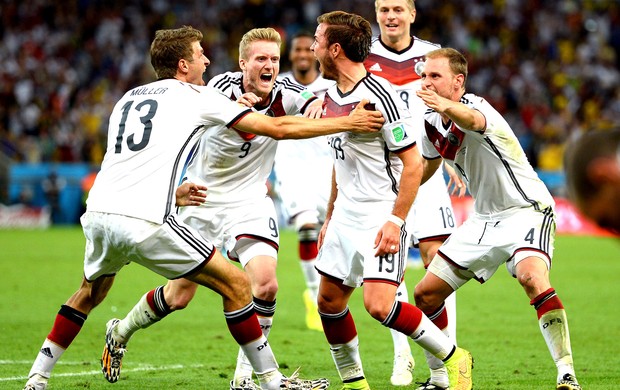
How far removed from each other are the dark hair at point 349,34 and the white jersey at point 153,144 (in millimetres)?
790

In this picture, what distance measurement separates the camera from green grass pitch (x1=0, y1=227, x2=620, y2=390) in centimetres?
769

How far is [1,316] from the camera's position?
10.9 m

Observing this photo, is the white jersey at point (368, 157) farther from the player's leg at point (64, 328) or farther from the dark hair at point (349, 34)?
the player's leg at point (64, 328)

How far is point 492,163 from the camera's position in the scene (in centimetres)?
701

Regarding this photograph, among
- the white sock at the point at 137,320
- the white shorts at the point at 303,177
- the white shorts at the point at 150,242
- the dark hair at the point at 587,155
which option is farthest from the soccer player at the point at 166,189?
the white shorts at the point at 303,177

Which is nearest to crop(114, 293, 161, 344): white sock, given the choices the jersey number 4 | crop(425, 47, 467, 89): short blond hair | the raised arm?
the jersey number 4

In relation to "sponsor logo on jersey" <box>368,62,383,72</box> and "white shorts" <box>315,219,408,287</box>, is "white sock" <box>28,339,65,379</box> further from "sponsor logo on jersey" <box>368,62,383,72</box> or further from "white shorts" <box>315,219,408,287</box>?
"sponsor logo on jersey" <box>368,62,383,72</box>

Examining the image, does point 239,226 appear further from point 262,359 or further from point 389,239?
point 389,239

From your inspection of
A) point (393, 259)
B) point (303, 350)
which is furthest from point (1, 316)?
point (393, 259)

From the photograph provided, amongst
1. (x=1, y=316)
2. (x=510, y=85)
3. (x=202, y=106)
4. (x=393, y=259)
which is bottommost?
(x=1, y=316)

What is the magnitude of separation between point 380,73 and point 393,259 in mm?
2733

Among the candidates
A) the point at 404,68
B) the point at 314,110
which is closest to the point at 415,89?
the point at 404,68

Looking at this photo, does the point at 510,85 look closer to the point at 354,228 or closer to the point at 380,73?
the point at 380,73

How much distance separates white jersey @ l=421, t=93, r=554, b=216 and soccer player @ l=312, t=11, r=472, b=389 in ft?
1.66
